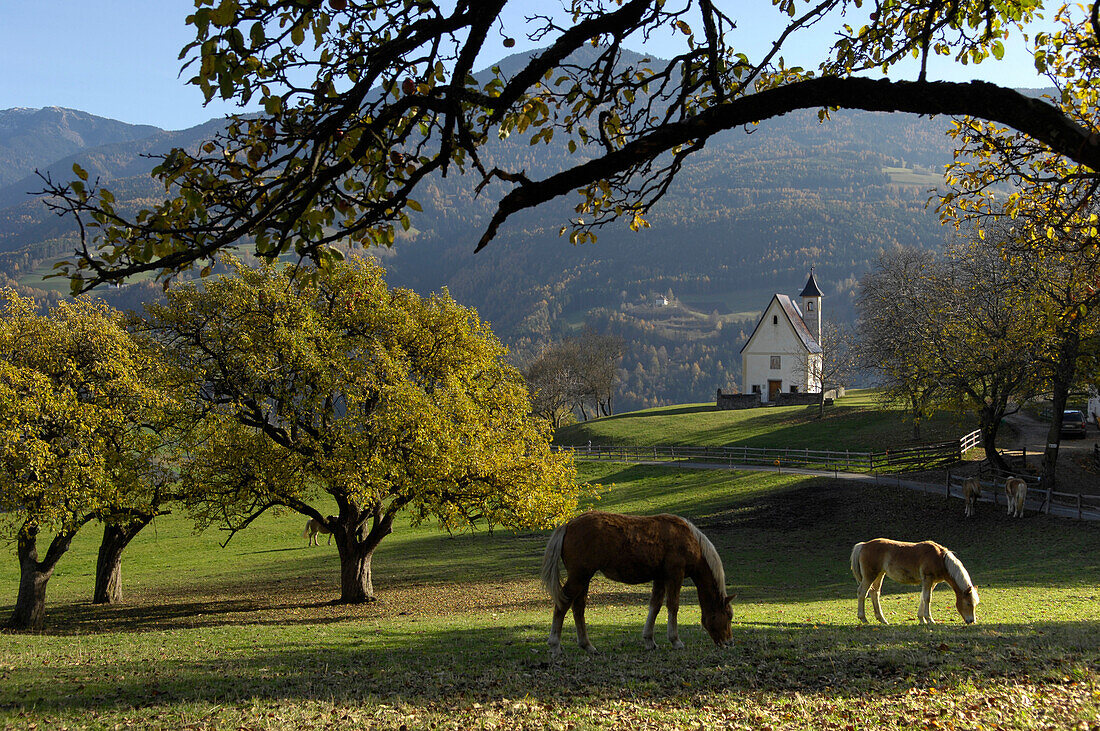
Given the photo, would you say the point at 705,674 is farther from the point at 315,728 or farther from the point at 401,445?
the point at 401,445

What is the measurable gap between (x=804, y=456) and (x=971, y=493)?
2070 cm

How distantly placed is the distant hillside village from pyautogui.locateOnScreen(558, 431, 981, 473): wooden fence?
25880mm

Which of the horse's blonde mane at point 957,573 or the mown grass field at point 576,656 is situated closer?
the mown grass field at point 576,656

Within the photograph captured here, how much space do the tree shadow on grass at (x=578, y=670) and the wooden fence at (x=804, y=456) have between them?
77.2 feet

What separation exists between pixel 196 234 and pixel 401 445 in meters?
14.9

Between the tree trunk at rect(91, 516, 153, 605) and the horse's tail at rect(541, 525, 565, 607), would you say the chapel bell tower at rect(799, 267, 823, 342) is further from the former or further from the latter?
the horse's tail at rect(541, 525, 565, 607)

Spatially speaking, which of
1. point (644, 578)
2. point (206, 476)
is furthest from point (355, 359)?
point (644, 578)

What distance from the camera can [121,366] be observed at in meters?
21.3

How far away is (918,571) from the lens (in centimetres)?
1350

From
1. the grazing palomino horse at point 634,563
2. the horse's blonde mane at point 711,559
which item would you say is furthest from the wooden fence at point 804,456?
the grazing palomino horse at point 634,563

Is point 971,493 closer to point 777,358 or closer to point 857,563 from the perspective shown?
point 857,563

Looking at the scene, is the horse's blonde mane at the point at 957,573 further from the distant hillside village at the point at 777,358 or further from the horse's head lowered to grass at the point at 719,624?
the distant hillside village at the point at 777,358

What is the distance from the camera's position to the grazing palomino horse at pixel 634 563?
9.86m

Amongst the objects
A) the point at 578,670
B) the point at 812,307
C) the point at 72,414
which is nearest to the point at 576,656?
the point at 578,670
